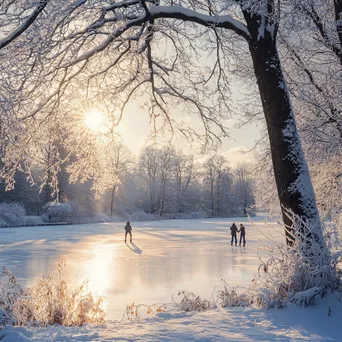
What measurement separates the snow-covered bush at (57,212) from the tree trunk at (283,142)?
129 feet

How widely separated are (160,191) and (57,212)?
97.9ft

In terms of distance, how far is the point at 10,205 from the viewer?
4119 cm

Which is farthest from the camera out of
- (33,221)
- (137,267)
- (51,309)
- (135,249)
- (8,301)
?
(33,221)

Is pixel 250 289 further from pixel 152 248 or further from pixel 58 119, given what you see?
pixel 152 248

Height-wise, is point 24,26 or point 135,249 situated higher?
point 24,26

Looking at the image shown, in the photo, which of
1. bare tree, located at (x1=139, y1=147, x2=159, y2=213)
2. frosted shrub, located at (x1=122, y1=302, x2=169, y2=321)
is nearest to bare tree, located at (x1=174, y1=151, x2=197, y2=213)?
bare tree, located at (x1=139, y1=147, x2=159, y2=213)

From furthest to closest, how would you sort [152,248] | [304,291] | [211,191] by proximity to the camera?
[211,191], [152,248], [304,291]

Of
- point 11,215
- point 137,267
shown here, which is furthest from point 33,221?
point 137,267

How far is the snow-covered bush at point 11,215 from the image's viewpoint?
37938mm

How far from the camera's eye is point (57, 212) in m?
43.7

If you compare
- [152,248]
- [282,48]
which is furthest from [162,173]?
[282,48]

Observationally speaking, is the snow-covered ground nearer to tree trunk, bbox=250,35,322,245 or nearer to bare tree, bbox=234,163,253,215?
tree trunk, bbox=250,35,322,245

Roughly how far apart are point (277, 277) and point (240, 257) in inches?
449

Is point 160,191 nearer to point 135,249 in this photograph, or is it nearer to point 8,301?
point 135,249
